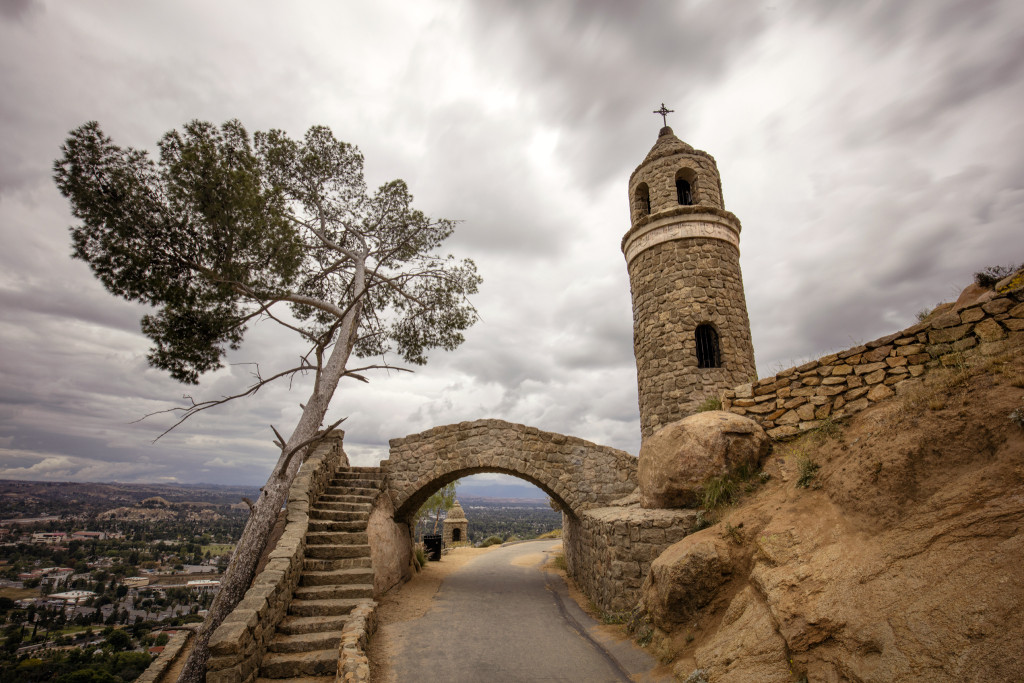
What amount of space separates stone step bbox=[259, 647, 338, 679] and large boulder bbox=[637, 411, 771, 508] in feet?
17.6

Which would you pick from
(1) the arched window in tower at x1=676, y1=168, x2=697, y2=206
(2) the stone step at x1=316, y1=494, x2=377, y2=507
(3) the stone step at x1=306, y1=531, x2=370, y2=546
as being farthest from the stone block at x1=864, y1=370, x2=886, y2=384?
(2) the stone step at x1=316, y1=494, x2=377, y2=507

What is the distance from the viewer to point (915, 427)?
4.20 meters

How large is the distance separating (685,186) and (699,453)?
8.90 metres

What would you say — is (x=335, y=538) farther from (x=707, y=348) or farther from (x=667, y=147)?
(x=667, y=147)

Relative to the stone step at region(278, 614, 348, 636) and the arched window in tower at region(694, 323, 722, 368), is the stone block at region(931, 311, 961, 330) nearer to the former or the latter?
the arched window in tower at region(694, 323, 722, 368)

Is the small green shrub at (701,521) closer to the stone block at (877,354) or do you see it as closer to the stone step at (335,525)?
the stone block at (877,354)

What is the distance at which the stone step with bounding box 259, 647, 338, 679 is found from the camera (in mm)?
5266

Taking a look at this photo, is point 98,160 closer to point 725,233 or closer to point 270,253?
point 270,253

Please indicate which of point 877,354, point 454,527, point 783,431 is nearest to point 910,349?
point 877,354

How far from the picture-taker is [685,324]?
1016 centimetres

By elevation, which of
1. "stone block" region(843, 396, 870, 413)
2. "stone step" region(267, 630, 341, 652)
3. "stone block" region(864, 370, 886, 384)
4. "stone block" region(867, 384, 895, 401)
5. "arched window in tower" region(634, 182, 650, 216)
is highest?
"arched window in tower" region(634, 182, 650, 216)

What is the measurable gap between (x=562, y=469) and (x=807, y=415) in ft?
19.1

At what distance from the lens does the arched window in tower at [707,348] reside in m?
10.2

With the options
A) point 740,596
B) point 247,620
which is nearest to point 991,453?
point 740,596
